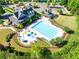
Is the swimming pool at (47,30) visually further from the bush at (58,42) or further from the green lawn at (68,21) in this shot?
the green lawn at (68,21)

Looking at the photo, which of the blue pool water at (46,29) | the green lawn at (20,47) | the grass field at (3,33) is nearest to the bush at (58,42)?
A: the green lawn at (20,47)

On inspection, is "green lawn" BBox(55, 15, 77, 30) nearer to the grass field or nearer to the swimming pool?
the swimming pool

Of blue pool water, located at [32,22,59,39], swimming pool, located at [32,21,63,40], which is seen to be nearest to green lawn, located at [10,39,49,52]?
swimming pool, located at [32,21,63,40]

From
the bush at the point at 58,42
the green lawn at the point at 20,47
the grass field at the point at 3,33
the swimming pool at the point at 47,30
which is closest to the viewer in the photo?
the green lawn at the point at 20,47

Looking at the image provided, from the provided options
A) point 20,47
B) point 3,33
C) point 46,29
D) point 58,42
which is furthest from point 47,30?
point 3,33

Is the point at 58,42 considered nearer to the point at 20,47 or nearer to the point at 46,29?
the point at 46,29

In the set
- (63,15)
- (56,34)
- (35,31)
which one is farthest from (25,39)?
(63,15)

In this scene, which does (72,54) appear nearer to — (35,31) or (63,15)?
(35,31)

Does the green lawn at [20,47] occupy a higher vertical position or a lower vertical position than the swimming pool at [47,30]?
lower
